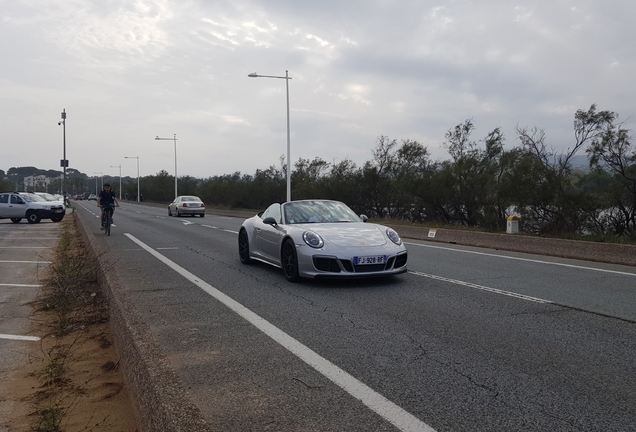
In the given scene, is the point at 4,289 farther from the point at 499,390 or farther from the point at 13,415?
the point at 499,390

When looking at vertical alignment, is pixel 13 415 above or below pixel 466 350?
below

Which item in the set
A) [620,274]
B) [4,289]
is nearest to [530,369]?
[620,274]

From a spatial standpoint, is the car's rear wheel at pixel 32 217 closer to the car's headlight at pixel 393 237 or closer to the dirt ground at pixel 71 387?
the dirt ground at pixel 71 387

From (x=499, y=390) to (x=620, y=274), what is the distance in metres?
6.97

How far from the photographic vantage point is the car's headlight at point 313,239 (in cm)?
805

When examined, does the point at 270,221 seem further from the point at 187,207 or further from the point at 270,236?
the point at 187,207

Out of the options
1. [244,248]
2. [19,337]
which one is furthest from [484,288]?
[19,337]

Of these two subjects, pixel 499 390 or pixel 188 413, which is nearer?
pixel 188 413

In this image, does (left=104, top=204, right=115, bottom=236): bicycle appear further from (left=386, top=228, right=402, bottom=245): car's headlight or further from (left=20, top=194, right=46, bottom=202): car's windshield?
(left=20, top=194, right=46, bottom=202): car's windshield

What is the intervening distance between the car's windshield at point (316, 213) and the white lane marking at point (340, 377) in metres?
2.55

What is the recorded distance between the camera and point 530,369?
14.1ft

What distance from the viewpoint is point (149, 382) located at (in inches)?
141

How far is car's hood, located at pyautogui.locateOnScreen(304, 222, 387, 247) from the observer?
8.09m

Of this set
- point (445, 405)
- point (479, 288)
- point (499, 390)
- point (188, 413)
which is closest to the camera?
point (188, 413)
